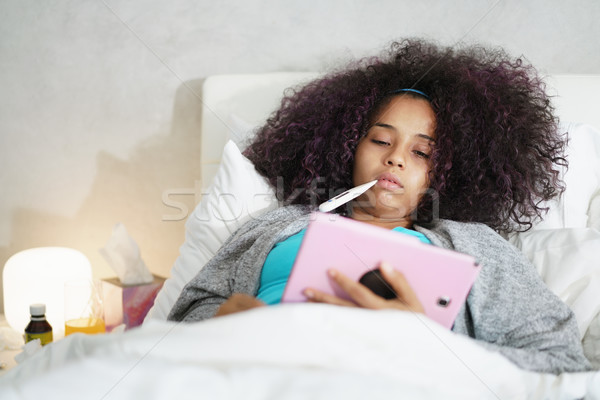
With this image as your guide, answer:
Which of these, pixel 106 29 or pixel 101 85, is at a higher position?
pixel 106 29

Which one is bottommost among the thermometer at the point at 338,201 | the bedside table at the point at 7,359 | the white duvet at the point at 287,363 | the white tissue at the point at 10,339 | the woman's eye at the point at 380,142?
the bedside table at the point at 7,359

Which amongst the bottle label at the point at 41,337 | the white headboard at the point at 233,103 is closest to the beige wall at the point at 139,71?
the white headboard at the point at 233,103

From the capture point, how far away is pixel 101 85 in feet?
5.73

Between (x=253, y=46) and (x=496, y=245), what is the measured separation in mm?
972

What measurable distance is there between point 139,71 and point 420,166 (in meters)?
0.98

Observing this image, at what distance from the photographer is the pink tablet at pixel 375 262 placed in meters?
0.73

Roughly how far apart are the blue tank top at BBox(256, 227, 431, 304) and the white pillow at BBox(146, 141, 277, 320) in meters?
0.22

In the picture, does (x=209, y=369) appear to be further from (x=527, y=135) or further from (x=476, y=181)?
(x=527, y=135)

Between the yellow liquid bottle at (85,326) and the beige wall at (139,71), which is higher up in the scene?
the beige wall at (139,71)

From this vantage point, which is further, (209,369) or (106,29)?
(106,29)

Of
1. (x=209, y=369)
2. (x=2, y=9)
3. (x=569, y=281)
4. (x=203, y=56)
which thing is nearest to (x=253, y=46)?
(x=203, y=56)

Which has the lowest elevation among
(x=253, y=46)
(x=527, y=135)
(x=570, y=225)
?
(x=570, y=225)

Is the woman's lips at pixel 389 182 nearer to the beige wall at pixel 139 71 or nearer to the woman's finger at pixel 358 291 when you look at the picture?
the woman's finger at pixel 358 291

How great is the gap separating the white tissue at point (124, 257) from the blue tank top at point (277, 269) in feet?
2.18
